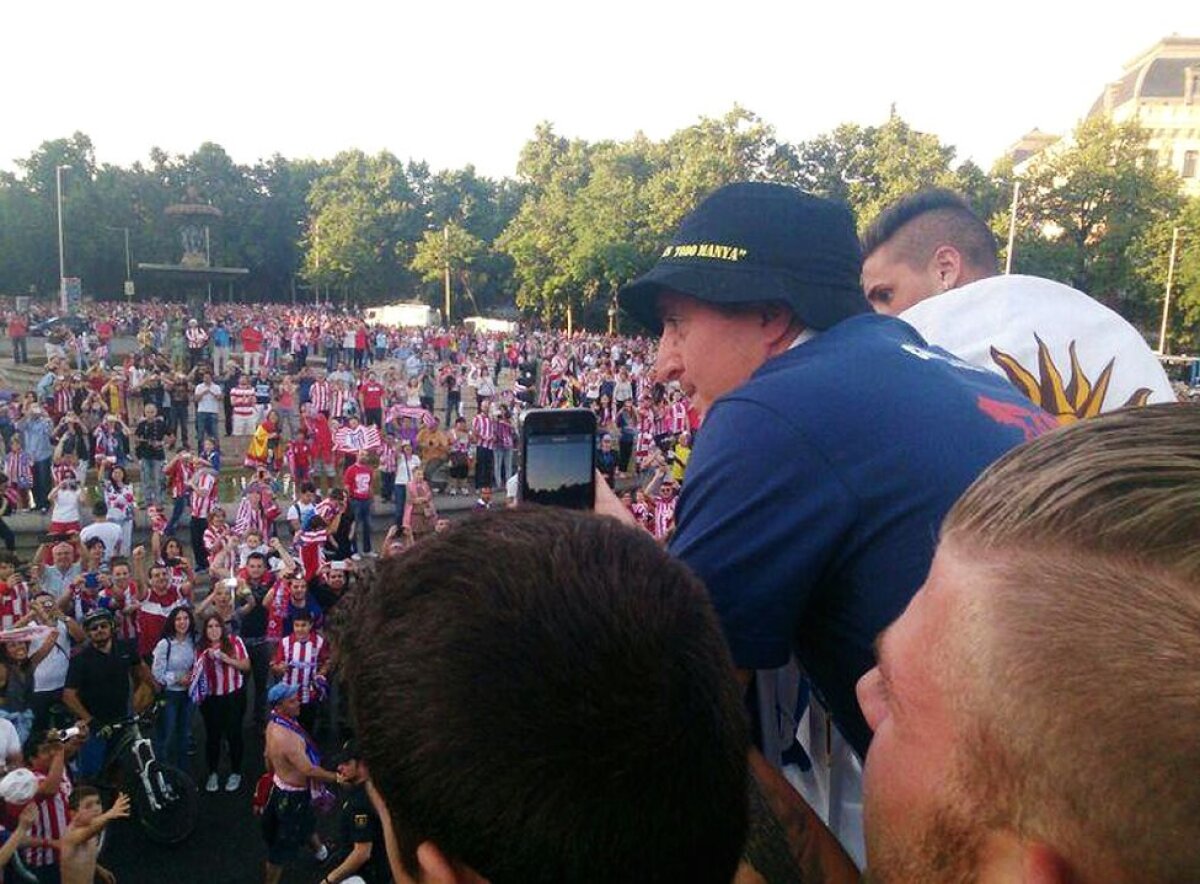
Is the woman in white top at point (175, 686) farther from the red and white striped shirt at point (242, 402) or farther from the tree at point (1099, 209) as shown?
the tree at point (1099, 209)

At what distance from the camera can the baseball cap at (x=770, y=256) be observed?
5.85ft

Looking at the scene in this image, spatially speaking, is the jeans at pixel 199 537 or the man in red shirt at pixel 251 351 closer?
the jeans at pixel 199 537

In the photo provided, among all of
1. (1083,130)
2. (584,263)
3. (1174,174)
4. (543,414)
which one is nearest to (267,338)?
(584,263)

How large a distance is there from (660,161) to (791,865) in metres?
64.0

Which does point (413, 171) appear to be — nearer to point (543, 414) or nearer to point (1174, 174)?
point (1174, 174)

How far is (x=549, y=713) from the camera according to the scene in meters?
0.95

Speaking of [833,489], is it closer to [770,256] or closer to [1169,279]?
[770,256]

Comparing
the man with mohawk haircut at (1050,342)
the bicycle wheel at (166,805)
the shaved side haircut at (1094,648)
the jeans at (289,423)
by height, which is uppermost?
the man with mohawk haircut at (1050,342)

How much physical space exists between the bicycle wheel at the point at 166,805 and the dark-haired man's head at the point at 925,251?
752 cm

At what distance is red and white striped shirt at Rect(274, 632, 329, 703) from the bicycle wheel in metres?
1.32

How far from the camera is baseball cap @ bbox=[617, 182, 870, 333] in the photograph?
5.85 feet

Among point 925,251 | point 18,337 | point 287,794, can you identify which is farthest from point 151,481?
point 18,337

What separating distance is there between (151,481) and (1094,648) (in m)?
18.3

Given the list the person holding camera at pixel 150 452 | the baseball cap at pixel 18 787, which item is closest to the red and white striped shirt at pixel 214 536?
the person holding camera at pixel 150 452
